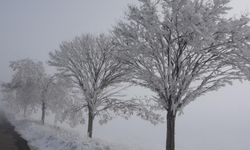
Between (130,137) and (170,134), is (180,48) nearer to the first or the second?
(170,134)

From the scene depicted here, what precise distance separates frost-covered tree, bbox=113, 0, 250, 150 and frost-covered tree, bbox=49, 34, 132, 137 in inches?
414

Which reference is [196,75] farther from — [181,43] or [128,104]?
[128,104]

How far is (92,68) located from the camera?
2758cm

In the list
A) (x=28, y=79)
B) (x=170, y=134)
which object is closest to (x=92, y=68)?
(x=170, y=134)

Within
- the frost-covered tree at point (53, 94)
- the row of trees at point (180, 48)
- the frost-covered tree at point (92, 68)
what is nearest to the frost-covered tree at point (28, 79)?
the frost-covered tree at point (53, 94)

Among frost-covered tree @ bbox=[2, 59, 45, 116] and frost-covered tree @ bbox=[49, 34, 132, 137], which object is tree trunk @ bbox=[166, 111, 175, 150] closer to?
frost-covered tree @ bbox=[49, 34, 132, 137]

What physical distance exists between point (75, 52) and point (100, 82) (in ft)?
11.5

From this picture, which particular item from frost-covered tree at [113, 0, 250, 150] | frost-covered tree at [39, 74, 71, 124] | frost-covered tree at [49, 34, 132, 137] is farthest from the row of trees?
frost-covered tree at [39, 74, 71, 124]

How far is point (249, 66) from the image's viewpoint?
14445mm

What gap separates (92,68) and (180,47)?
13.5 metres

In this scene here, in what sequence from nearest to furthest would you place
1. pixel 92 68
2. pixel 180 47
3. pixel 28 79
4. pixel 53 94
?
pixel 180 47
pixel 92 68
pixel 53 94
pixel 28 79

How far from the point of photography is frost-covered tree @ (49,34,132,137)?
2695 centimetres

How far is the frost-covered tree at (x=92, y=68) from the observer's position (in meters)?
27.0

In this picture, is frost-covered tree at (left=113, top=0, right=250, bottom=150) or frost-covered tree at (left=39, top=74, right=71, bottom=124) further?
frost-covered tree at (left=39, top=74, right=71, bottom=124)
